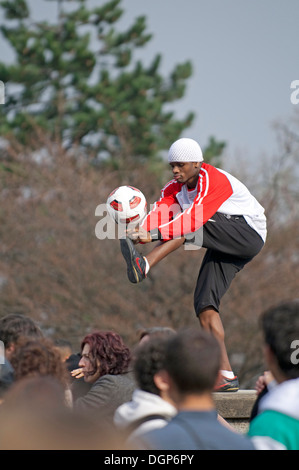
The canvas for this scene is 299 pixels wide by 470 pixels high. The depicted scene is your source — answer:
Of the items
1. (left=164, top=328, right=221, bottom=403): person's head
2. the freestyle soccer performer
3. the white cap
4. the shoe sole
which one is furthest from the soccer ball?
(left=164, top=328, right=221, bottom=403): person's head

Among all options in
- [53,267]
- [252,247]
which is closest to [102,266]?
[53,267]

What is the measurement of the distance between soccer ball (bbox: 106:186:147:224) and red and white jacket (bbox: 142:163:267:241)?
0.13 metres

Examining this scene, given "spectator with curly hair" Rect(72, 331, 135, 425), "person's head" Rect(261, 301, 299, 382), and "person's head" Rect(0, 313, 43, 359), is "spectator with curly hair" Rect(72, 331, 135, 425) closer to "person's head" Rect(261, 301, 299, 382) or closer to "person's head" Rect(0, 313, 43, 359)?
"person's head" Rect(0, 313, 43, 359)

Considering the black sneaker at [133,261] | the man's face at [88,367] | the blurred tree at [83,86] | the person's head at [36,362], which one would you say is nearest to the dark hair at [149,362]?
the person's head at [36,362]

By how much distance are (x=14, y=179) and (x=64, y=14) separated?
766 cm

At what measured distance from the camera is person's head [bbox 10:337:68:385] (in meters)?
3.79

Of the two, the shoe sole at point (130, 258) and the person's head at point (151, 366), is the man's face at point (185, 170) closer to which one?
the shoe sole at point (130, 258)

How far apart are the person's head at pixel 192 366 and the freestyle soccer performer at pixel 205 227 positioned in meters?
3.07

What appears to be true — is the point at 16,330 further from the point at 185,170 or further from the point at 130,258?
the point at 185,170

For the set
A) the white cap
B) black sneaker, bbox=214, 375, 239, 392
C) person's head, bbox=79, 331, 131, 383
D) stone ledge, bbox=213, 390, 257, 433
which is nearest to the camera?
person's head, bbox=79, 331, 131, 383

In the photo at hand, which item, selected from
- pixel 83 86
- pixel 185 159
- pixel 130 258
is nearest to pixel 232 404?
pixel 130 258

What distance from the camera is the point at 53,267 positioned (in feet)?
66.6

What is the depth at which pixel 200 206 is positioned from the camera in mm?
6453
